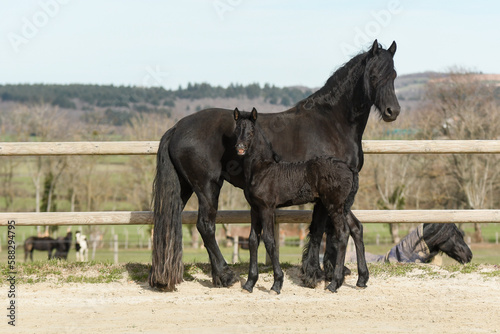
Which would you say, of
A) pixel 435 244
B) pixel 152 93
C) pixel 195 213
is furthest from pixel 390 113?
pixel 152 93

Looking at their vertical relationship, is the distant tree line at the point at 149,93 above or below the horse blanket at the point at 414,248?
above

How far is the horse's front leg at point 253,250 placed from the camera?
21.1 feet

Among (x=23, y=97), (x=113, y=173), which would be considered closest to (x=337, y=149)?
(x=113, y=173)

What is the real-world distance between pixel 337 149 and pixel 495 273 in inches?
89.5

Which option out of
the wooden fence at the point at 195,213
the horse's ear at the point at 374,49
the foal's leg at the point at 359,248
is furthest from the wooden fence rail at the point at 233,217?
the horse's ear at the point at 374,49

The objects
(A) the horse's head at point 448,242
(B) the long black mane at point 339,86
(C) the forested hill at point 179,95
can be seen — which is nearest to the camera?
(B) the long black mane at point 339,86

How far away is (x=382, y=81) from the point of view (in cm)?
650

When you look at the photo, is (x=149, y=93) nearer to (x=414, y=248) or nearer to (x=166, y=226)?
(x=414, y=248)

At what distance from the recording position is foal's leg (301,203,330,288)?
22.0ft

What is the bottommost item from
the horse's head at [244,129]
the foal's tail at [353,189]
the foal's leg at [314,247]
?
the foal's leg at [314,247]

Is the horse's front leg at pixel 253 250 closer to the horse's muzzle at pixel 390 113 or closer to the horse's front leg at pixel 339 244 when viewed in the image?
the horse's front leg at pixel 339 244

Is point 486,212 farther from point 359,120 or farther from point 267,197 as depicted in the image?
point 267,197

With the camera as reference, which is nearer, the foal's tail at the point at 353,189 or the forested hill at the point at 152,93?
the foal's tail at the point at 353,189

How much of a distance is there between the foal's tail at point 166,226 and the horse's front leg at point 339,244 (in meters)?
1.58
